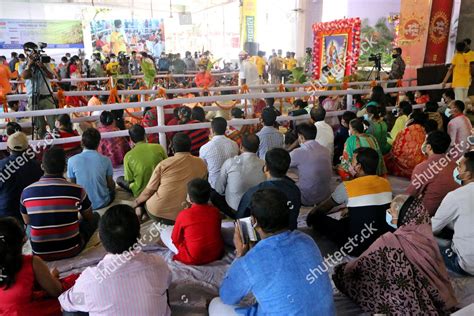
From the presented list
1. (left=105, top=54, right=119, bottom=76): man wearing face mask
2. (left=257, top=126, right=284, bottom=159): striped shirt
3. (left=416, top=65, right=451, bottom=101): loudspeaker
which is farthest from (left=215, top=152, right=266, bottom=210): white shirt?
(left=105, top=54, right=119, bottom=76): man wearing face mask

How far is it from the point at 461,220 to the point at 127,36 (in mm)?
16144

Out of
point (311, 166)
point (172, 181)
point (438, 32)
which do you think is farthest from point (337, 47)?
point (172, 181)

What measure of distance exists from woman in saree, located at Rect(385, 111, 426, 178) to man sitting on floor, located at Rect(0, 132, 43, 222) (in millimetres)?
3353

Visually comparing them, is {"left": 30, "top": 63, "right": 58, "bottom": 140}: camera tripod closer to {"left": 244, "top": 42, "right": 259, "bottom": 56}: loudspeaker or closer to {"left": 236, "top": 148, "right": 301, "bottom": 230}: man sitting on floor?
{"left": 236, "top": 148, "right": 301, "bottom": 230}: man sitting on floor

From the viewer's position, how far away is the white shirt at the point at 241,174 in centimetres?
295

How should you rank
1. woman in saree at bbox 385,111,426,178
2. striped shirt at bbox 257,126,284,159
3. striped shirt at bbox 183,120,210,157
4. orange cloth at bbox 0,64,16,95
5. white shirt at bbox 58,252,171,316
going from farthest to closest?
1. orange cloth at bbox 0,64,16,95
2. striped shirt at bbox 183,120,210,157
3. woman in saree at bbox 385,111,426,178
4. striped shirt at bbox 257,126,284,159
5. white shirt at bbox 58,252,171,316

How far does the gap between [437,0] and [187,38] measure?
550 inches

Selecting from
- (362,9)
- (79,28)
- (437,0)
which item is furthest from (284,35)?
(437,0)

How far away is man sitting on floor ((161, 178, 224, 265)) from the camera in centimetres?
245

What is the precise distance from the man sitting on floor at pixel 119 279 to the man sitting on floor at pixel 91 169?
1559 mm

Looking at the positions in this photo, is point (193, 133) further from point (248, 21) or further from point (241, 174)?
point (248, 21)

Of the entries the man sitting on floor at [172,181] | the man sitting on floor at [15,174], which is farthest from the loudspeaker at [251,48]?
the man sitting on floor at [15,174]

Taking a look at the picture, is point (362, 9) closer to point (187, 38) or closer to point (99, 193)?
point (187, 38)

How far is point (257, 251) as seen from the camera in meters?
1.58
